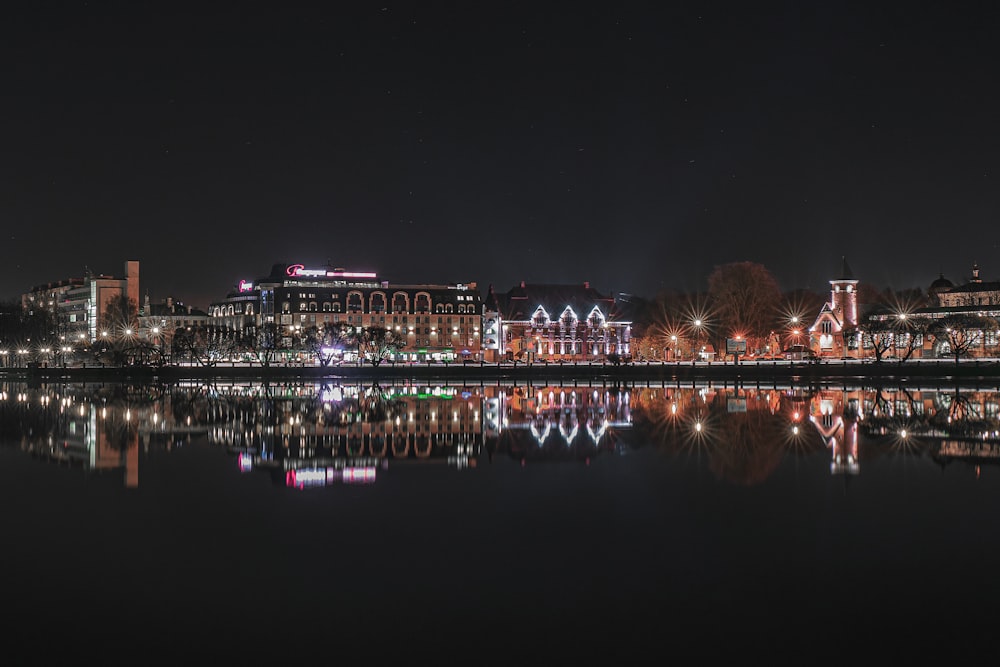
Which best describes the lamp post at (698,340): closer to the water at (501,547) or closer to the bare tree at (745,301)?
the bare tree at (745,301)

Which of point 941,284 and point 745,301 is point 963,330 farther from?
point 941,284

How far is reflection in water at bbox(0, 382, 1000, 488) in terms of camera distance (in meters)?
21.4

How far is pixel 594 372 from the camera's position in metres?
77.8

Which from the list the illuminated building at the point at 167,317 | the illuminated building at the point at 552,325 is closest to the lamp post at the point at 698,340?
the illuminated building at the point at 552,325

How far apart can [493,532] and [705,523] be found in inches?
129

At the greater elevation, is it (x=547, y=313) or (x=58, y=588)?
(x=547, y=313)

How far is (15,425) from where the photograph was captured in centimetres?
3241

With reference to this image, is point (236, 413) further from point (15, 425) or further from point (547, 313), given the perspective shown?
point (547, 313)

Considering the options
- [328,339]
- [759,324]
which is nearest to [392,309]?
[328,339]

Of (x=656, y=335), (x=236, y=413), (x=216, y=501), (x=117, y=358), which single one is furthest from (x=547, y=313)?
(x=216, y=501)

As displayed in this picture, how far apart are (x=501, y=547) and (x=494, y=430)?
55.4 ft

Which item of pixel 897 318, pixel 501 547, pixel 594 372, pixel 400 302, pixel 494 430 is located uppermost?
pixel 400 302

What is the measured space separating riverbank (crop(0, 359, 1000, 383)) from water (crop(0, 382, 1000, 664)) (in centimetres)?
4568

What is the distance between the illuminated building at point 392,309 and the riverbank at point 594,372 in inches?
1746
